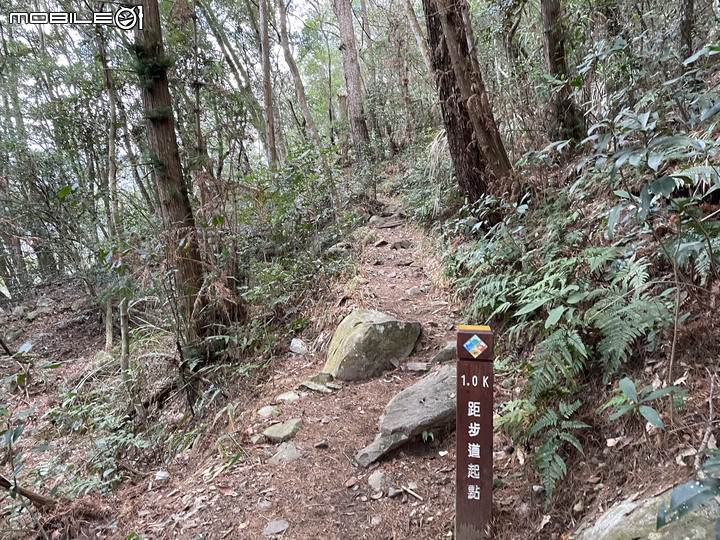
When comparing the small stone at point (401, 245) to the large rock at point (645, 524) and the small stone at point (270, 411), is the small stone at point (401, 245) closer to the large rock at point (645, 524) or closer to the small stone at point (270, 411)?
the small stone at point (270, 411)

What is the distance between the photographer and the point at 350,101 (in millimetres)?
11133

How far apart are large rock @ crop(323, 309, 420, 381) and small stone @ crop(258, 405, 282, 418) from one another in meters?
0.71

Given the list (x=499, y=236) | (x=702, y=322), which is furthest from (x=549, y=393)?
(x=499, y=236)

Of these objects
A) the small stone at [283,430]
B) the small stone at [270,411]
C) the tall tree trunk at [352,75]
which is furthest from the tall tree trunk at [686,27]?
the tall tree trunk at [352,75]

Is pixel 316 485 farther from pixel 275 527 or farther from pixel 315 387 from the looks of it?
pixel 315 387

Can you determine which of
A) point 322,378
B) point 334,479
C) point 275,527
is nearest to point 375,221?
point 322,378

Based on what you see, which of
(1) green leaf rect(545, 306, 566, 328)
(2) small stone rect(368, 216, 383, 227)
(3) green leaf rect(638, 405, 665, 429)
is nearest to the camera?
(3) green leaf rect(638, 405, 665, 429)

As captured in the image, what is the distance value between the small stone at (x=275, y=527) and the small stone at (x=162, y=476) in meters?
1.68

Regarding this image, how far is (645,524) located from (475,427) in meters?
0.75

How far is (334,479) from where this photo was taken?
2.93 meters

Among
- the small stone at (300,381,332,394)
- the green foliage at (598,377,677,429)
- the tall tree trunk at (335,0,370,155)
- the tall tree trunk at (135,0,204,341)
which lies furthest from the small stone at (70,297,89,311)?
the green foliage at (598,377,677,429)

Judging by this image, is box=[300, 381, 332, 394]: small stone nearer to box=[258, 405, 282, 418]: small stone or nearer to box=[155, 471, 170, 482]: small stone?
box=[258, 405, 282, 418]: small stone

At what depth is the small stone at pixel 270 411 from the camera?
378 cm

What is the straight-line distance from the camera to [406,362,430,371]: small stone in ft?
13.2
